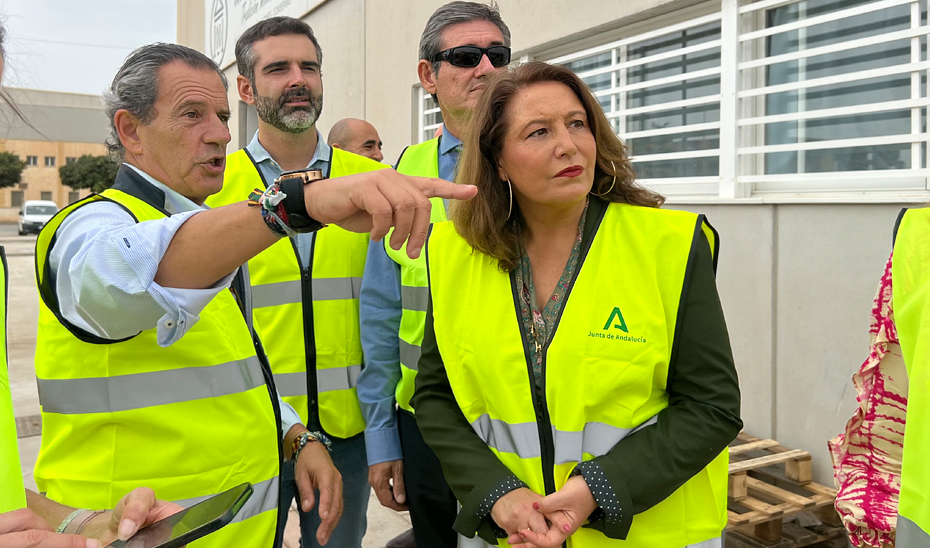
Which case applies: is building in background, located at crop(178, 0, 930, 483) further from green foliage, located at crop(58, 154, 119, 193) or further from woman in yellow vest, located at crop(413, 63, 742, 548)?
green foliage, located at crop(58, 154, 119, 193)

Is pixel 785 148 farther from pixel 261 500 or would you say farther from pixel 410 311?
pixel 261 500

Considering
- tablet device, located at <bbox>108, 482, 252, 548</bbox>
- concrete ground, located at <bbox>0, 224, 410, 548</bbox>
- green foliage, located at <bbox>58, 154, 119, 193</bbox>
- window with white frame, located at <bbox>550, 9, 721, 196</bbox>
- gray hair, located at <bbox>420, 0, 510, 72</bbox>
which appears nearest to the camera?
tablet device, located at <bbox>108, 482, 252, 548</bbox>

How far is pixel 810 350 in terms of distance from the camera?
3.79 m

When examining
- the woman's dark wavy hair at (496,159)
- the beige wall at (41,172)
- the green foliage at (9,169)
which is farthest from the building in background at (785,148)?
the beige wall at (41,172)

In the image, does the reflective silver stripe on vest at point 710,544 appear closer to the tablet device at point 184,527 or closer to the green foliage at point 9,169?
the tablet device at point 184,527

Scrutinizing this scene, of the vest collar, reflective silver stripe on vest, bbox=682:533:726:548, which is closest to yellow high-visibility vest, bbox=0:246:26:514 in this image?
the vest collar

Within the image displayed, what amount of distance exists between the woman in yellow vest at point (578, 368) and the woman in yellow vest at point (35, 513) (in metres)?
0.78

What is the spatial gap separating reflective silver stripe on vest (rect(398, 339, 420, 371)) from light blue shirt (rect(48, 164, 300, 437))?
1044 mm

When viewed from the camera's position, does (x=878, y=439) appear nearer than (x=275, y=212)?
No

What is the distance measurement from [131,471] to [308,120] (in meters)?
1.50

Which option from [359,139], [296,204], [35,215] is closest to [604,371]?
[296,204]

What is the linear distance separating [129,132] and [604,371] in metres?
1.34

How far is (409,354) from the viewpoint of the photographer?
2.34 metres

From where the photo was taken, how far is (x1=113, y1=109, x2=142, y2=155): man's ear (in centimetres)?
175
